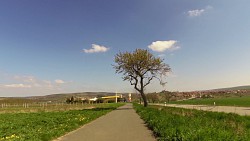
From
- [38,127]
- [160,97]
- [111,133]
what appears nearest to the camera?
[111,133]

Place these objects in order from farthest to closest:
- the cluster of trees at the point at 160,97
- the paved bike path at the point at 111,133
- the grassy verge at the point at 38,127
A: the cluster of trees at the point at 160,97
the grassy verge at the point at 38,127
the paved bike path at the point at 111,133

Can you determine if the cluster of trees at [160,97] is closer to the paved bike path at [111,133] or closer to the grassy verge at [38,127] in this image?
the grassy verge at [38,127]

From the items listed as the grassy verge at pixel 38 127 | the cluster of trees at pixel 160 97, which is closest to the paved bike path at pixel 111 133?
the grassy verge at pixel 38 127

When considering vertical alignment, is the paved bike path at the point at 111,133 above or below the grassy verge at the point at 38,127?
below

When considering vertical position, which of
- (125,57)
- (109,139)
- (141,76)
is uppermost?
(125,57)

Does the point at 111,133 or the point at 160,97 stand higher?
the point at 160,97

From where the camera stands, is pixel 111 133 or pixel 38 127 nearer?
pixel 111 133

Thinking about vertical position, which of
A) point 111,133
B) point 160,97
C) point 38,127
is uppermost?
point 160,97

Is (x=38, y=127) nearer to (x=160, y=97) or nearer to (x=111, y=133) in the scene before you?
(x=111, y=133)

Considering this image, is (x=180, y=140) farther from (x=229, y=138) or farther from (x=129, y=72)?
(x=129, y=72)

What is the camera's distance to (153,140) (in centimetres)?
1233

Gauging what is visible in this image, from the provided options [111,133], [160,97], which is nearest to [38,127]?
[111,133]

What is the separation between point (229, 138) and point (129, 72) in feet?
153

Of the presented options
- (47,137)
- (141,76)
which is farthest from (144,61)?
(47,137)
